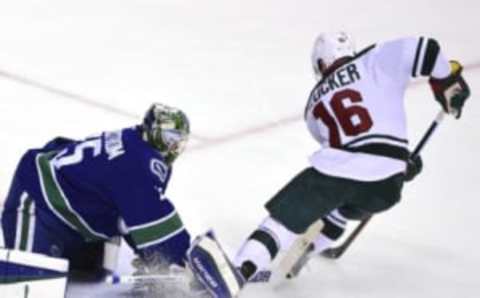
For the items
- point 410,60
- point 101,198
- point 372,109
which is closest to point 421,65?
point 410,60

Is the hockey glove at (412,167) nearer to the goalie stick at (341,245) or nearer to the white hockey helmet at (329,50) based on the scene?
the goalie stick at (341,245)

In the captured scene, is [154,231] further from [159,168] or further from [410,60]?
[410,60]

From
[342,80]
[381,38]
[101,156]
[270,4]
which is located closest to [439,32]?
[381,38]

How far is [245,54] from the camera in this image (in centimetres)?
370

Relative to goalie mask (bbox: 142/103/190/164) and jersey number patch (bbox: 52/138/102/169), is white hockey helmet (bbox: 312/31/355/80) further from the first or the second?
jersey number patch (bbox: 52/138/102/169)

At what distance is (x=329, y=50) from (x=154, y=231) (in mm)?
553

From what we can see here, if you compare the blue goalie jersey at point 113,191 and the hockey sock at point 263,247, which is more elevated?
the blue goalie jersey at point 113,191

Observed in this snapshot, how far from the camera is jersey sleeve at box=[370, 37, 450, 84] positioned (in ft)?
6.35

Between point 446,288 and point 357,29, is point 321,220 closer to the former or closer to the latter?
point 446,288

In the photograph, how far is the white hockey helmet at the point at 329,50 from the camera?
2033mm

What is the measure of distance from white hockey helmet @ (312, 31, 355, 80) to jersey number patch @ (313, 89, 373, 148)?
0.11 m

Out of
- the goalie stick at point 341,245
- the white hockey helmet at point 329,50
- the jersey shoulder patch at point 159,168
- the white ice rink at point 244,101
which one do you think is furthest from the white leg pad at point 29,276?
the white hockey helmet at point 329,50

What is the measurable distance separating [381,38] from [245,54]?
2.00 feet

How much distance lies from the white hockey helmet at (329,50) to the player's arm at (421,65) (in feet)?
0.30
